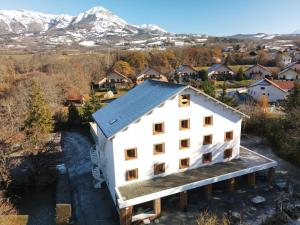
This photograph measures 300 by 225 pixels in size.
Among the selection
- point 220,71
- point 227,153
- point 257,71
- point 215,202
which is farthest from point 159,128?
point 257,71

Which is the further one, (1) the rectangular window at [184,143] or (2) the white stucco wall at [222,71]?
(2) the white stucco wall at [222,71]

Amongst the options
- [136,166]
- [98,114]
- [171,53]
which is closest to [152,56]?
[171,53]

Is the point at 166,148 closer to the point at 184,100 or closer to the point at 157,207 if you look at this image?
the point at 184,100

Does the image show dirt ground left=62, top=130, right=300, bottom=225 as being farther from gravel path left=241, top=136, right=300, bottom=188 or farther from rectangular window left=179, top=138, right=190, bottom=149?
rectangular window left=179, top=138, right=190, bottom=149

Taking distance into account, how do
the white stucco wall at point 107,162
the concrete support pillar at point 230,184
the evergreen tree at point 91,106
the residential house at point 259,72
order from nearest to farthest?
1. the white stucco wall at point 107,162
2. the concrete support pillar at point 230,184
3. the evergreen tree at point 91,106
4. the residential house at point 259,72

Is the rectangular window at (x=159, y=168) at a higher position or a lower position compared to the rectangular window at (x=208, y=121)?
lower

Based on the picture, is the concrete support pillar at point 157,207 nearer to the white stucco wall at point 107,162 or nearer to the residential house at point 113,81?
the white stucco wall at point 107,162

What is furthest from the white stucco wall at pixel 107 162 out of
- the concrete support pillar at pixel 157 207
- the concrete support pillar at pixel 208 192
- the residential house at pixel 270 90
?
the residential house at pixel 270 90

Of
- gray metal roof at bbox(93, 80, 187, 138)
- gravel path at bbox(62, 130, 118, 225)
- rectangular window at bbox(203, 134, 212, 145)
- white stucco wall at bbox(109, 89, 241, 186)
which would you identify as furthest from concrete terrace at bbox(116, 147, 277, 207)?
gray metal roof at bbox(93, 80, 187, 138)
